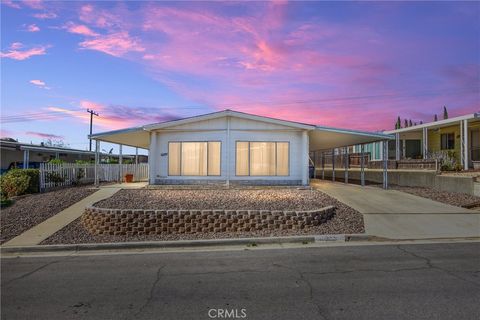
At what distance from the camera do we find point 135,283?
20.2 ft

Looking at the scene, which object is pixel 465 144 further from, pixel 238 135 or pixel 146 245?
pixel 146 245

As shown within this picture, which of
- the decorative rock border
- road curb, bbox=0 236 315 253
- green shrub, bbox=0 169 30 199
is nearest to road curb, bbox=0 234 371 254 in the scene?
road curb, bbox=0 236 315 253

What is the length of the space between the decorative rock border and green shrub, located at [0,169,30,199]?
8.08m

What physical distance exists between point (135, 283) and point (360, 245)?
17.5 ft

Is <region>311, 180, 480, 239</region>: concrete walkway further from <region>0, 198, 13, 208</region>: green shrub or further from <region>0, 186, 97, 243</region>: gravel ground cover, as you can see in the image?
<region>0, 198, 13, 208</region>: green shrub

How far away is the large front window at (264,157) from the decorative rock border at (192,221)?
821 cm

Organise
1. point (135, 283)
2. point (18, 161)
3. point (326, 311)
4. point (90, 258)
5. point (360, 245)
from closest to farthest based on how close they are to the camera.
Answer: point (326, 311), point (135, 283), point (90, 258), point (360, 245), point (18, 161)

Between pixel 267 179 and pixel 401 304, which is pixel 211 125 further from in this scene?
pixel 401 304

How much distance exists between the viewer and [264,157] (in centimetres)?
1900

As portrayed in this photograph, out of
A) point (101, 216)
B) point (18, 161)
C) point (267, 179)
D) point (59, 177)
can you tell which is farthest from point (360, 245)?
point (18, 161)

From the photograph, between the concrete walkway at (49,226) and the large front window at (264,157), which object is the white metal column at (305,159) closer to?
the large front window at (264,157)

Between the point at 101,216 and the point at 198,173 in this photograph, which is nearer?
the point at 101,216

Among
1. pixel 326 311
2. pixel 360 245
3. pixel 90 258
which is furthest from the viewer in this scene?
pixel 360 245

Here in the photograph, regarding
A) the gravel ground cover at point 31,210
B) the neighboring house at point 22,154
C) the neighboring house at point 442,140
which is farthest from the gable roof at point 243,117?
the neighboring house at point 22,154
